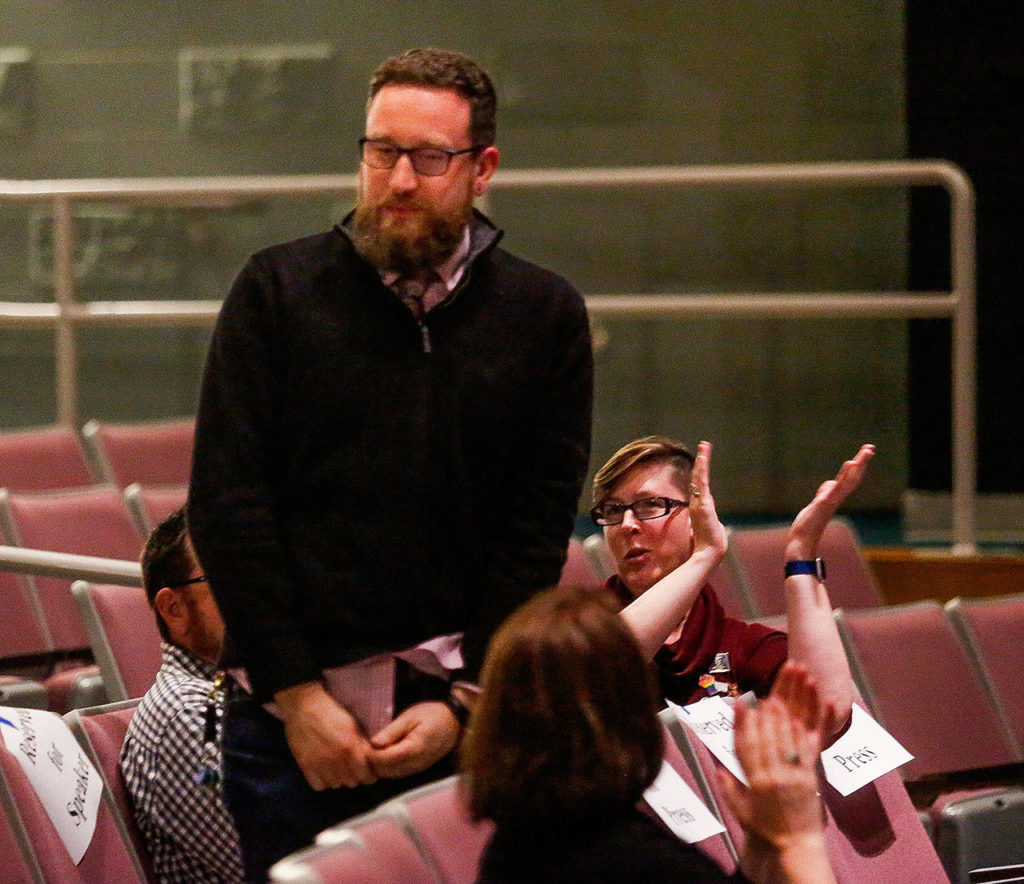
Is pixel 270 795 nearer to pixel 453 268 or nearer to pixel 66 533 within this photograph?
pixel 453 268

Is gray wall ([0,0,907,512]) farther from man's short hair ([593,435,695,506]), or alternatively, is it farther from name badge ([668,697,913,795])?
name badge ([668,697,913,795])

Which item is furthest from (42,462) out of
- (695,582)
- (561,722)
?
(561,722)

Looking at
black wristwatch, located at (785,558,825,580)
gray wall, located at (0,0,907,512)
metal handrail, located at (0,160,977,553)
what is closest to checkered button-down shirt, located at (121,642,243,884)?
black wristwatch, located at (785,558,825,580)

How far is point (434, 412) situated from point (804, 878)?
54 centimetres

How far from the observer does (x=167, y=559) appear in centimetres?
220

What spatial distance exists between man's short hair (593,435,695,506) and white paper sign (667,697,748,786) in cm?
35

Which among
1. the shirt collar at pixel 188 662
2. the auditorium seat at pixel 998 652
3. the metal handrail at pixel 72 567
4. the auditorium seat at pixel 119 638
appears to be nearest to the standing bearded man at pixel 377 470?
the shirt collar at pixel 188 662

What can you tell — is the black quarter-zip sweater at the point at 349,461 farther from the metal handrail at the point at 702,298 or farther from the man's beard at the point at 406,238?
the metal handrail at the point at 702,298

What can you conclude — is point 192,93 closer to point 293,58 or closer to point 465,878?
point 293,58

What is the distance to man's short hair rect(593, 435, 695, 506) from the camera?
2383 mm

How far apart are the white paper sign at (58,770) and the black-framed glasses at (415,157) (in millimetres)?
920

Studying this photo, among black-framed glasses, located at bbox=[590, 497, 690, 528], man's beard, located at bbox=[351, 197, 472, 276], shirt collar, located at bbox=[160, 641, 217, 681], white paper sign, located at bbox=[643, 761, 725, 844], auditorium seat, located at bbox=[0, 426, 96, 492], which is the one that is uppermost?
man's beard, located at bbox=[351, 197, 472, 276]

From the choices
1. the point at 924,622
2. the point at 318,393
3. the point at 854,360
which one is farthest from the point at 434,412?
the point at 854,360

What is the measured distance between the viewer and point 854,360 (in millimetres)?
6113
